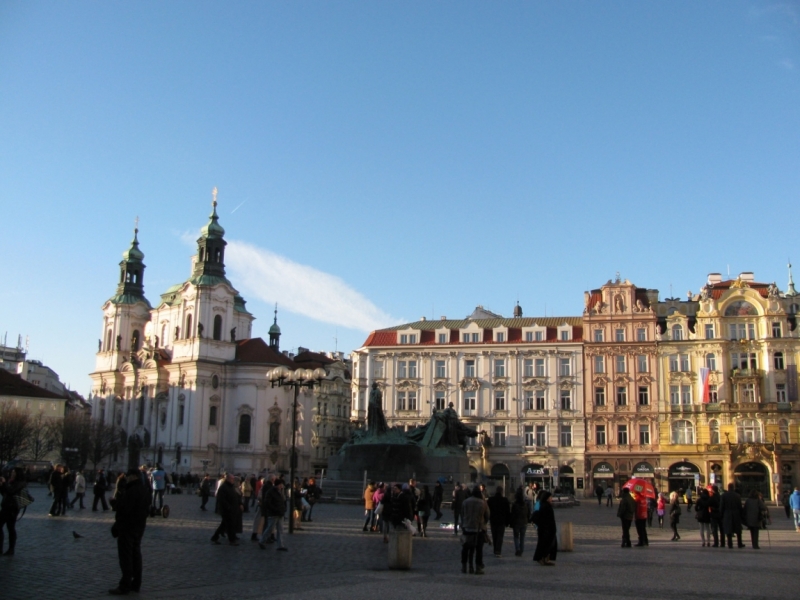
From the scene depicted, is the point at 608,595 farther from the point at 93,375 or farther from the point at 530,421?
the point at 93,375

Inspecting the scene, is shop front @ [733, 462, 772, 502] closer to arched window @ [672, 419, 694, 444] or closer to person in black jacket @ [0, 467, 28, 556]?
arched window @ [672, 419, 694, 444]

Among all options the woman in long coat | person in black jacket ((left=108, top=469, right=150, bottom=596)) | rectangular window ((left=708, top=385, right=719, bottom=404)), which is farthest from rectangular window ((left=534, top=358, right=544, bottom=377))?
person in black jacket ((left=108, top=469, right=150, bottom=596))

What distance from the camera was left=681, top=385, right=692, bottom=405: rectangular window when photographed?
220 feet

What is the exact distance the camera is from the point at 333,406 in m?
97.8

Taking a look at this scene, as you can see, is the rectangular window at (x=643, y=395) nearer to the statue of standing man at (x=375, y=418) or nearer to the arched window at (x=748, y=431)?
the arched window at (x=748, y=431)

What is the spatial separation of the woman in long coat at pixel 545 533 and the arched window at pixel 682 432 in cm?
5339

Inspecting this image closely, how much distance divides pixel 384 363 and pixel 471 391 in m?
7.72

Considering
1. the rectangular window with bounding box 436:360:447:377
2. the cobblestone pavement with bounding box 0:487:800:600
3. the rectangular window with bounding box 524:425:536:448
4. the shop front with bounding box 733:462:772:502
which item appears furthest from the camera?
the rectangular window with bounding box 436:360:447:377

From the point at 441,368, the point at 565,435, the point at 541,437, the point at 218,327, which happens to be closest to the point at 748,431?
the point at 565,435

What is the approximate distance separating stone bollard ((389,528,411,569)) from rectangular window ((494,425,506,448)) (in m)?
56.4

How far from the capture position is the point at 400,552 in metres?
14.9

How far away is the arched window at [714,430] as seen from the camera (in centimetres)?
6562

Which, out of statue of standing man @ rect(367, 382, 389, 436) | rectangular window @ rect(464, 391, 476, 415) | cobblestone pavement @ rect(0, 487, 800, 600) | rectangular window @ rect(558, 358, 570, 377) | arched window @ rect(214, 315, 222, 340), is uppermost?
arched window @ rect(214, 315, 222, 340)

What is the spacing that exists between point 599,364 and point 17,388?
66232mm
